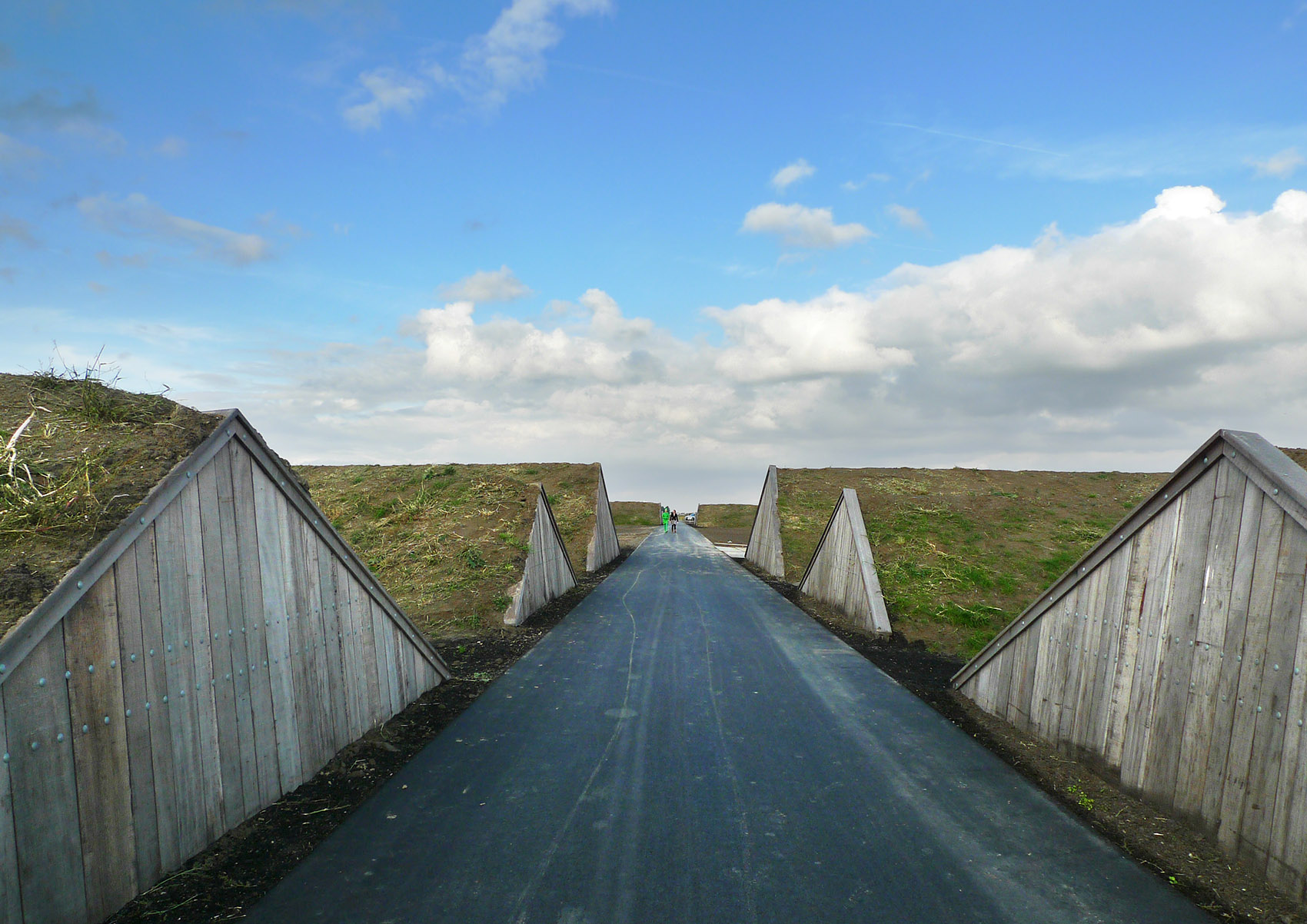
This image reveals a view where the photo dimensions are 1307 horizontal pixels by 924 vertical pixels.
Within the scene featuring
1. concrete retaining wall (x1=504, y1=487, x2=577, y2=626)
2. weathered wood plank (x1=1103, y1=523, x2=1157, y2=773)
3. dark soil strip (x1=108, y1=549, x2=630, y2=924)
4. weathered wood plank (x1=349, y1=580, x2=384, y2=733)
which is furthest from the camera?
concrete retaining wall (x1=504, y1=487, x2=577, y2=626)

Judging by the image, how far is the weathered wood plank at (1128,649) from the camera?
5.51 meters

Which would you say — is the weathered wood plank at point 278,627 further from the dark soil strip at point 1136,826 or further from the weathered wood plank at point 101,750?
the dark soil strip at point 1136,826

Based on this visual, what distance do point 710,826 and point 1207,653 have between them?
414 centimetres

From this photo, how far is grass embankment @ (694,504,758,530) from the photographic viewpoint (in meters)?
59.6

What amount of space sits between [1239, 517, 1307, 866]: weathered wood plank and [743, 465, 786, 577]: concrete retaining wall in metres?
15.5

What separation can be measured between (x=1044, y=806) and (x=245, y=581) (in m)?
7.00

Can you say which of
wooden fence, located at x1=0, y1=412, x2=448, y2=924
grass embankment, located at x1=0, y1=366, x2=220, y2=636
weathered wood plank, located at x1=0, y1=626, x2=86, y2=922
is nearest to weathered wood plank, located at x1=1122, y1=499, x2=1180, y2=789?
wooden fence, located at x1=0, y1=412, x2=448, y2=924

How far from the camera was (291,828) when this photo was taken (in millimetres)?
4762

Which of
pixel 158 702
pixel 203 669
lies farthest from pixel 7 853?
pixel 203 669

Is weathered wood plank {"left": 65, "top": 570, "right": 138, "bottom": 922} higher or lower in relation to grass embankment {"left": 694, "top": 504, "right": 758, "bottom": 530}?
higher


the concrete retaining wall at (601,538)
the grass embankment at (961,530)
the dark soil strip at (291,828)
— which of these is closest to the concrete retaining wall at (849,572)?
the grass embankment at (961,530)

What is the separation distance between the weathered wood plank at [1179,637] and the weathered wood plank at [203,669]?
7.41 m

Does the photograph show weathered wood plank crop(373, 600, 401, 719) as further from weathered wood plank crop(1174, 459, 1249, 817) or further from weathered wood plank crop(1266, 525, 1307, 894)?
weathered wood plank crop(1266, 525, 1307, 894)

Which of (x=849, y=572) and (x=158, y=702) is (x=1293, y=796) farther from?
(x=849, y=572)
